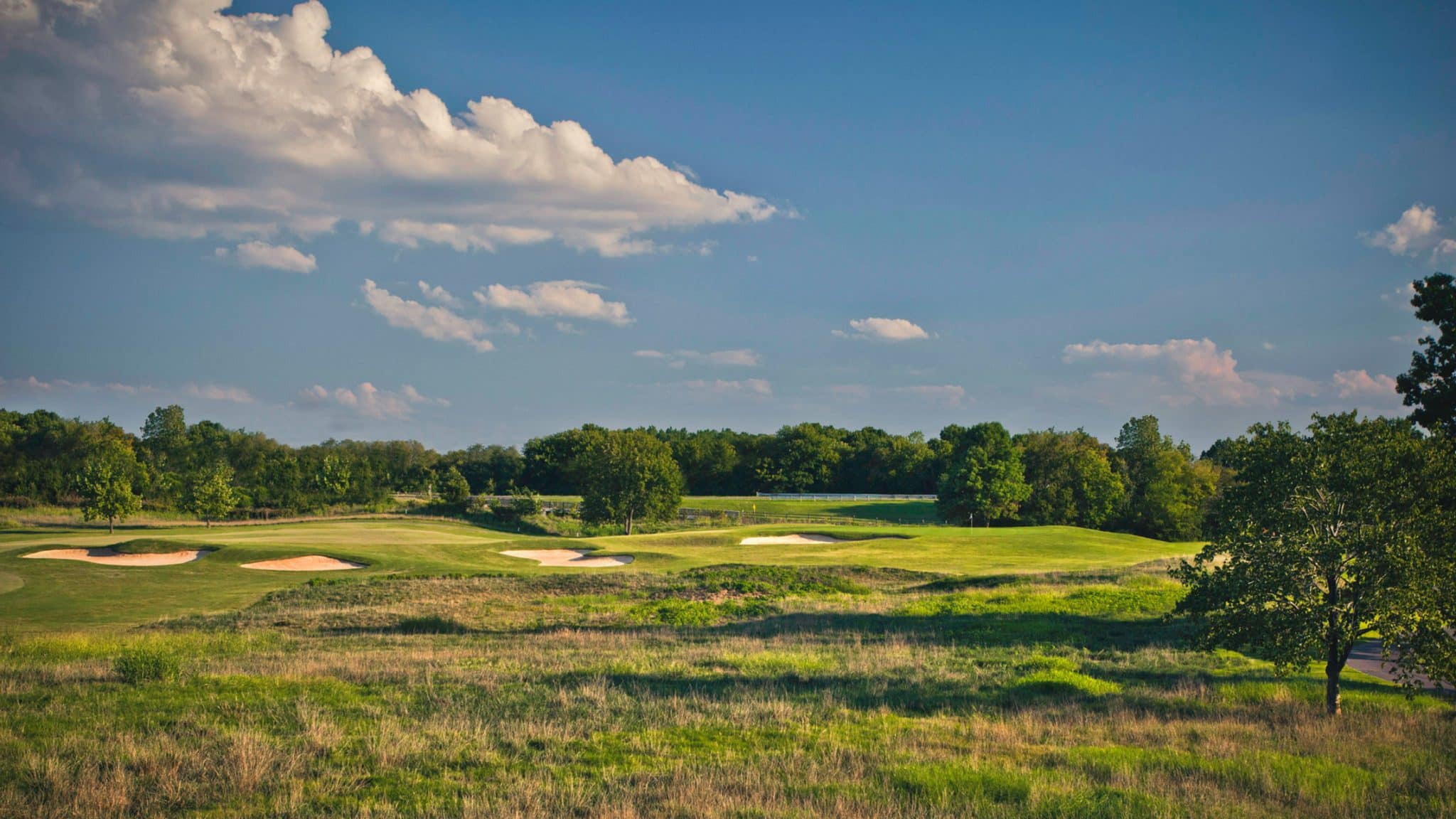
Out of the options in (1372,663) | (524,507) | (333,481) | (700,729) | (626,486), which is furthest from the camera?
(333,481)

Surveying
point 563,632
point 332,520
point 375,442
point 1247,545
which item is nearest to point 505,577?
point 563,632

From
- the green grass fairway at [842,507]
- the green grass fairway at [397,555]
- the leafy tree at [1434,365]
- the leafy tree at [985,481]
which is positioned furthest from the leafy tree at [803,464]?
the leafy tree at [1434,365]

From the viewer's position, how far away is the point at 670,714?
11.3 meters

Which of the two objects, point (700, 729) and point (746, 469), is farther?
point (746, 469)

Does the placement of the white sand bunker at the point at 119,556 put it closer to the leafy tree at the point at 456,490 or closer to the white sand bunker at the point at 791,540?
the white sand bunker at the point at 791,540

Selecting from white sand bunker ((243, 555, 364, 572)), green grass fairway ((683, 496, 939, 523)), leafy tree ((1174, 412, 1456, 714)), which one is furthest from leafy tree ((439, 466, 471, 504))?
leafy tree ((1174, 412, 1456, 714))

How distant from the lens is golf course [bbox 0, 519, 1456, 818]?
300 inches

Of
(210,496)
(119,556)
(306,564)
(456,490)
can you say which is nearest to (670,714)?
(306,564)

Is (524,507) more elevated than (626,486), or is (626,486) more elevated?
(626,486)

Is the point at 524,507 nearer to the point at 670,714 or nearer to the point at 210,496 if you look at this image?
the point at 210,496

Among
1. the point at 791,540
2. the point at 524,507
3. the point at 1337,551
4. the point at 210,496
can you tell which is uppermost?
the point at 1337,551

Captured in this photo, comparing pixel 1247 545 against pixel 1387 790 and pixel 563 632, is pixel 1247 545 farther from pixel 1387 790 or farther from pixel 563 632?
pixel 563 632

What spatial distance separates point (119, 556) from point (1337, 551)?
43.9 metres

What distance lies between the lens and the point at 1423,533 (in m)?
11.8
